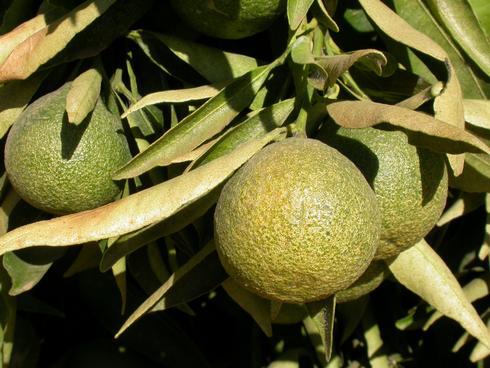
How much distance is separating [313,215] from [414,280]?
1.07 ft

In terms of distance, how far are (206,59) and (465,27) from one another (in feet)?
1.23

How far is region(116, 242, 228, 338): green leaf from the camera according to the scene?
0.93 m

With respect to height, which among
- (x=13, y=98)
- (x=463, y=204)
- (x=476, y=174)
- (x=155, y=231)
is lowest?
(x=463, y=204)

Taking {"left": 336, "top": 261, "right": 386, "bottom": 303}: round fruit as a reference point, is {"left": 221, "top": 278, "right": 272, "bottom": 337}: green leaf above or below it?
above

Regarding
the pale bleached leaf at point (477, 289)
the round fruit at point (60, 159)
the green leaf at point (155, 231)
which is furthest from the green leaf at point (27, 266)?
the pale bleached leaf at point (477, 289)

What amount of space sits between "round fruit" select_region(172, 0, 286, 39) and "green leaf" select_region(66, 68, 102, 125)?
0.16 m

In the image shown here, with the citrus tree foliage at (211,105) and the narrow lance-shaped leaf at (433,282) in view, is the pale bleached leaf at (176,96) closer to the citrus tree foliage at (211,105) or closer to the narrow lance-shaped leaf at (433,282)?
the citrus tree foliage at (211,105)

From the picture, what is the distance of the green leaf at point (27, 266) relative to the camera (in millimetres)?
1045

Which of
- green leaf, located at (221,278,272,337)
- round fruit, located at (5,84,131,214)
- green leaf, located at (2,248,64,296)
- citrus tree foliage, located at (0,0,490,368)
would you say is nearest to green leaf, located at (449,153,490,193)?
citrus tree foliage, located at (0,0,490,368)

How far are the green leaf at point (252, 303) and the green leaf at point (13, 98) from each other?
15.3 inches

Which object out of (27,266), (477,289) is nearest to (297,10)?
(27,266)

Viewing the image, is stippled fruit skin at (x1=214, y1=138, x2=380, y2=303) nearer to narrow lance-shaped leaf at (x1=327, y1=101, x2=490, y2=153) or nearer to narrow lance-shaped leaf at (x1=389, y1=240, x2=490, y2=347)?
narrow lance-shaped leaf at (x1=327, y1=101, x2=490, y2=153)

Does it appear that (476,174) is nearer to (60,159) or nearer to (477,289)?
(477,289)

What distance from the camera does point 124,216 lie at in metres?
0.78
